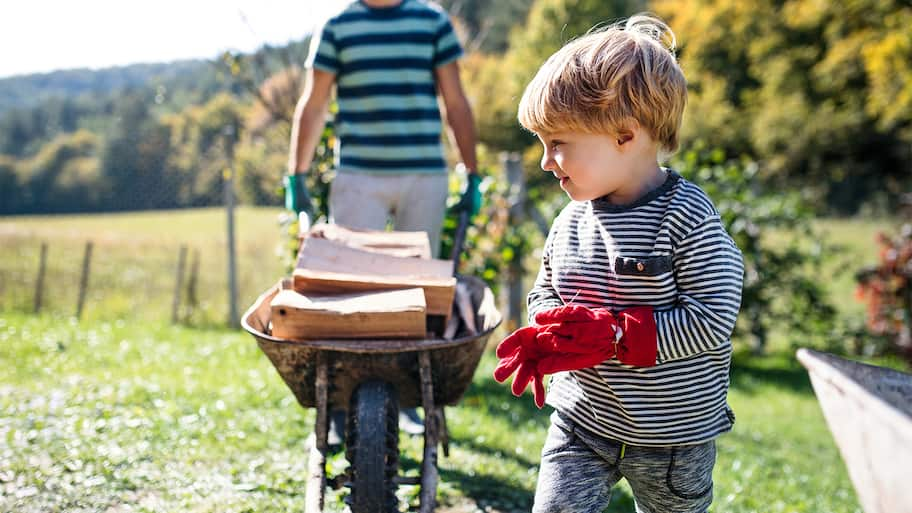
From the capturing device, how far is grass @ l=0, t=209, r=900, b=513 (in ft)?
→ 9.62

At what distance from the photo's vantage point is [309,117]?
3.29 meters

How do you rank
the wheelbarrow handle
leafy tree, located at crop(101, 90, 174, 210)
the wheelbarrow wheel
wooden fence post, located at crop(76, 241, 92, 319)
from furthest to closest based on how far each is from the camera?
1. leafy tree, located at crop(101, 90, 174, 210)
2. wooden fence post, located at crop(76, 241, 92, 319)
3. the wheelbarrow handle
4. the wheelbarrow wheel

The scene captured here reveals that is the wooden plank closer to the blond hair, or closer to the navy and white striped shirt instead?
the navy and white striped shirt

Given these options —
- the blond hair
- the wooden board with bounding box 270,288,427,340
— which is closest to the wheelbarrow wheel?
the wooden board with bounding box 270,288,427,340

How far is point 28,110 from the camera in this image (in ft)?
41.5

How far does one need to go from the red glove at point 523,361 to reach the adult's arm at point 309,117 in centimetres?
170

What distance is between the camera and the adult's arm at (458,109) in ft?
11.2

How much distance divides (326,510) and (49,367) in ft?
10.0

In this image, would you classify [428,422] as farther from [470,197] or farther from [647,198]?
[470,197]

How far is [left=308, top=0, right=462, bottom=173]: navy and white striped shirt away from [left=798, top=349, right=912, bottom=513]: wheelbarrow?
5.85 feet

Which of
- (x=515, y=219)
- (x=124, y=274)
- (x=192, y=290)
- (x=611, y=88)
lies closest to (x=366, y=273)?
(x=611, y=88)

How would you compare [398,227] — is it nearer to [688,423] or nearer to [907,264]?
[688,423]

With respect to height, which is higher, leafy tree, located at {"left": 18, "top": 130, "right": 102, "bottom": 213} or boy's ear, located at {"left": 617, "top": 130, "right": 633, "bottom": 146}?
boy's ear, located at {"left": 617, "top": 130, "right": 633, "bottom": 146}

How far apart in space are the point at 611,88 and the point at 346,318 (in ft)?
3.41
